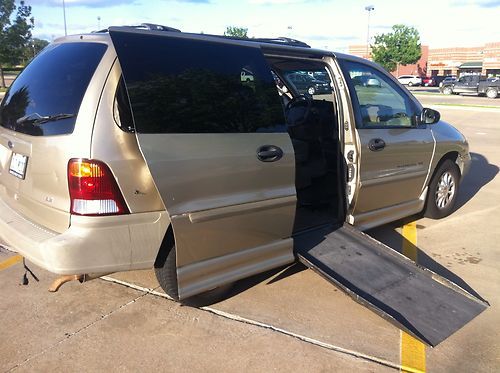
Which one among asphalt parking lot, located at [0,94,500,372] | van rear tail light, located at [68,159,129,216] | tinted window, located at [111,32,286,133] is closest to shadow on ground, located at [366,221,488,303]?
asphalt parking lot, located at [0,94,500,372]

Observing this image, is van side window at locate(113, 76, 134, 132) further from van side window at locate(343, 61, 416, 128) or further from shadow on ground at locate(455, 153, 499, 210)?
shadow on ground at locate(455, 153, 499, 210)

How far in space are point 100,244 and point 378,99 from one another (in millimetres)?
2931

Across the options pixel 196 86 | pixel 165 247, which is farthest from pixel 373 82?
pixel 165 247

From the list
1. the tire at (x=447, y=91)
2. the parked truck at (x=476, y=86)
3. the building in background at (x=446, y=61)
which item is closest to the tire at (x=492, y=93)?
the parked truck at (x=476, y=86)

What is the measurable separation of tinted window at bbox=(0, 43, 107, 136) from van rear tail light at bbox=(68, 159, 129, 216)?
24 cm

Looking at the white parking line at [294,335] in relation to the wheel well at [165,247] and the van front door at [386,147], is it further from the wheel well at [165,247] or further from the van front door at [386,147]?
the van front door at [386,147]

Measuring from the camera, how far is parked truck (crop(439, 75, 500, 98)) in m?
33.1

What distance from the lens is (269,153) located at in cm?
320

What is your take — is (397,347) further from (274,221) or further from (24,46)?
(24,46)

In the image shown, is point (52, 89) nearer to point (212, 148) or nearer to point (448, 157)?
point (212, 148)

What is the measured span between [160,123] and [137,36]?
0.55 meters

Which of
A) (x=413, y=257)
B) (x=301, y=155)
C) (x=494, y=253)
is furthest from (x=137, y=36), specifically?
(x=494, y=253)

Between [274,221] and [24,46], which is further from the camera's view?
[24,46]

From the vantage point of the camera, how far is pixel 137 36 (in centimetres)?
283
